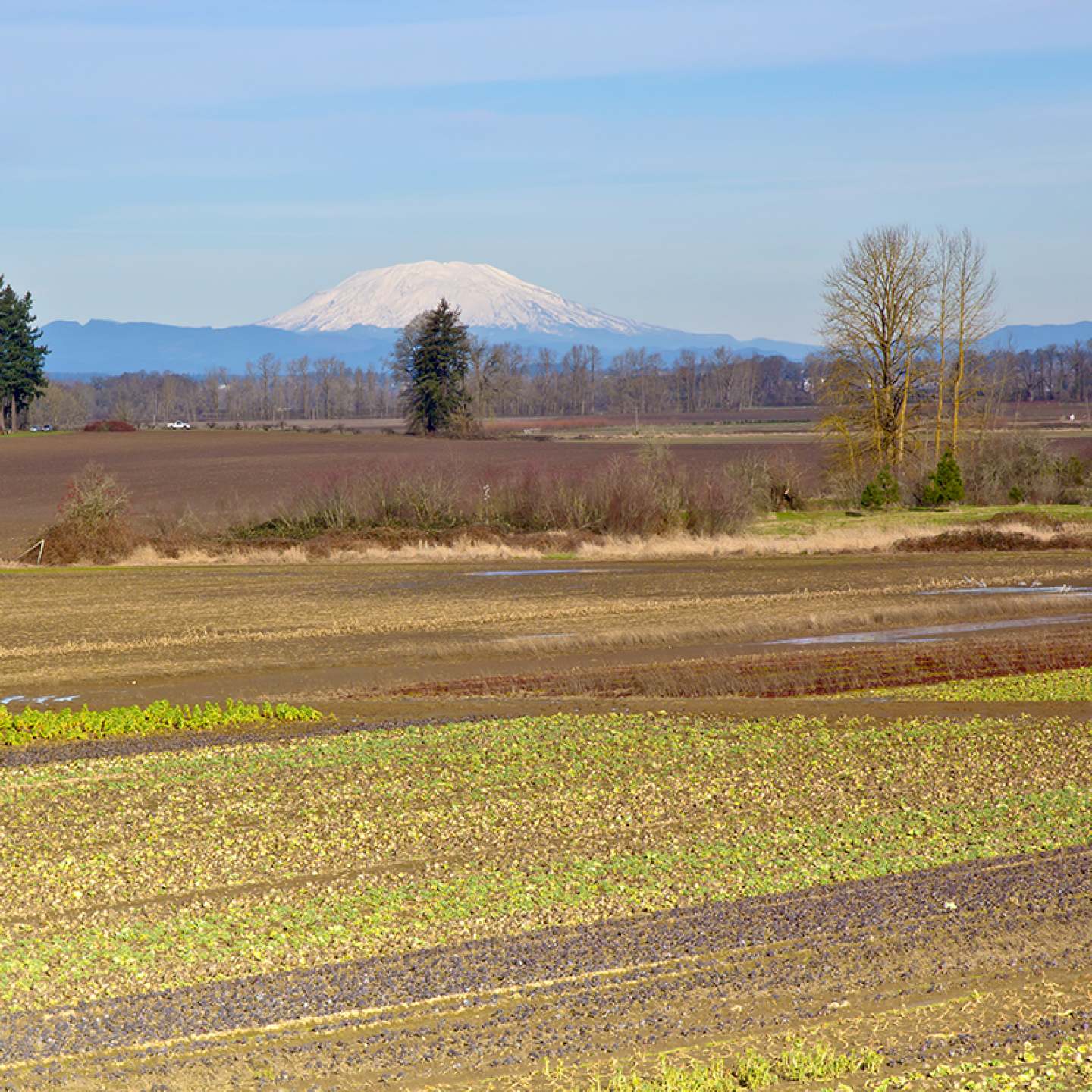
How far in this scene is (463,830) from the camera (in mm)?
13703

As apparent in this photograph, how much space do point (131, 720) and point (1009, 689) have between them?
13170 millimetres

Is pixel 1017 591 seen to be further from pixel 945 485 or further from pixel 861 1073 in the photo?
pixel 861 1073

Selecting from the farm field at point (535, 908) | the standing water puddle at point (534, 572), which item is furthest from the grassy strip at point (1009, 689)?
the standing water puddle at point (534, 572)

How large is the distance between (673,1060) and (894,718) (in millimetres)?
12472

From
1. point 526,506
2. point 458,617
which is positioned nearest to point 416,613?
point 458,617

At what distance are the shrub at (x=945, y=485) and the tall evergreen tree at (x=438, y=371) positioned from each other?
48.5 meters

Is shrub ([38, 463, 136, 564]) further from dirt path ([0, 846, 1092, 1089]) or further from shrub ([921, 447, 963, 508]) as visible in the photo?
dirt path ([0, 846, 1092, 1089])

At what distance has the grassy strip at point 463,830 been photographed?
10.7m

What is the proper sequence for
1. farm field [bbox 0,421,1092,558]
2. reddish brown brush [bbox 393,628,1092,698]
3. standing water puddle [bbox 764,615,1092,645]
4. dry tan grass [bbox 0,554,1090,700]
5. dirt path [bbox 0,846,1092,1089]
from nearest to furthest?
dirt path [bbox 0,846,1092,1089], reddish brown brush [bbox 393,628,1092,698], dry tan grass [bbox 0,554,1090,700], standing water puddle [bbox 764,615,1092,645], farm field [bbox 0,421,1092,558]

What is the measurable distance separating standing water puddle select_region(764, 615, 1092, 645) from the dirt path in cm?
1696

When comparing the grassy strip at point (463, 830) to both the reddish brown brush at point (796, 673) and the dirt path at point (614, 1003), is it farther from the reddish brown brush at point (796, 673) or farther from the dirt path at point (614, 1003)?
the reddish brown brush at point (796, 673)

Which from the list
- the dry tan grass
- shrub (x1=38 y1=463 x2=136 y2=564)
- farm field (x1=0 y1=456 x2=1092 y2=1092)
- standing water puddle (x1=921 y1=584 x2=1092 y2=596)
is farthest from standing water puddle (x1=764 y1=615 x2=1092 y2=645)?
shrub (x1=38 y1=463 x2=136 y2=564)

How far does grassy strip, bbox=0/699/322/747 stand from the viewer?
65.7ft

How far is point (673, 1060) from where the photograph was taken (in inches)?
315
